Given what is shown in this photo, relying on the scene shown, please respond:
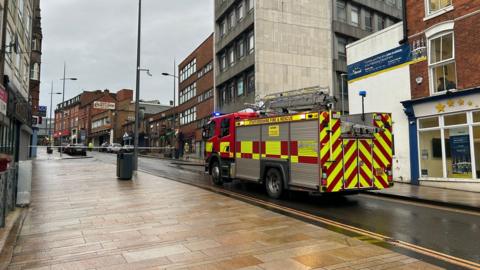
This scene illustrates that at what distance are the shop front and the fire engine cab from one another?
185 inches

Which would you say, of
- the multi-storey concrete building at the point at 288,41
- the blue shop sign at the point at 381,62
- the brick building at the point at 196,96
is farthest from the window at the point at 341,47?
the blue shop sign at the point at 381,62

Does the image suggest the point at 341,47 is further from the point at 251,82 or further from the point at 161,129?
the point at 161,129

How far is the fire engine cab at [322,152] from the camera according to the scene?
9.73 meters

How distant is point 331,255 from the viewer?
17.7 feet

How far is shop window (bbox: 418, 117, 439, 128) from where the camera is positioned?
48.0ft

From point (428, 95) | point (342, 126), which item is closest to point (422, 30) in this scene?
point (428, 95)

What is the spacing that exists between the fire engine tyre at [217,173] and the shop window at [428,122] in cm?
870

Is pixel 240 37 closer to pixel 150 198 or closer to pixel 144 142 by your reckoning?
pixel 150 198

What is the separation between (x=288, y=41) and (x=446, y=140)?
61.4ft

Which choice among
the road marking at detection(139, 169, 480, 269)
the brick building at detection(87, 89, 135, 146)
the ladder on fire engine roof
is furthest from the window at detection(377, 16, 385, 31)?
Answer: the brick building at detection(87, 89, 135, 146)

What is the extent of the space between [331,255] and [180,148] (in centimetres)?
4271

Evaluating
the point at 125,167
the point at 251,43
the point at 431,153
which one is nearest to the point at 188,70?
the point at 251,43

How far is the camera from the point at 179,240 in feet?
20.6

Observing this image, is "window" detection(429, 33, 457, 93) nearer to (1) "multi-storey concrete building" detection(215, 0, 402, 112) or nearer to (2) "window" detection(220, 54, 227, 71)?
(1) "multi-storey concrete building" detection(215, 0, 402, 112)
